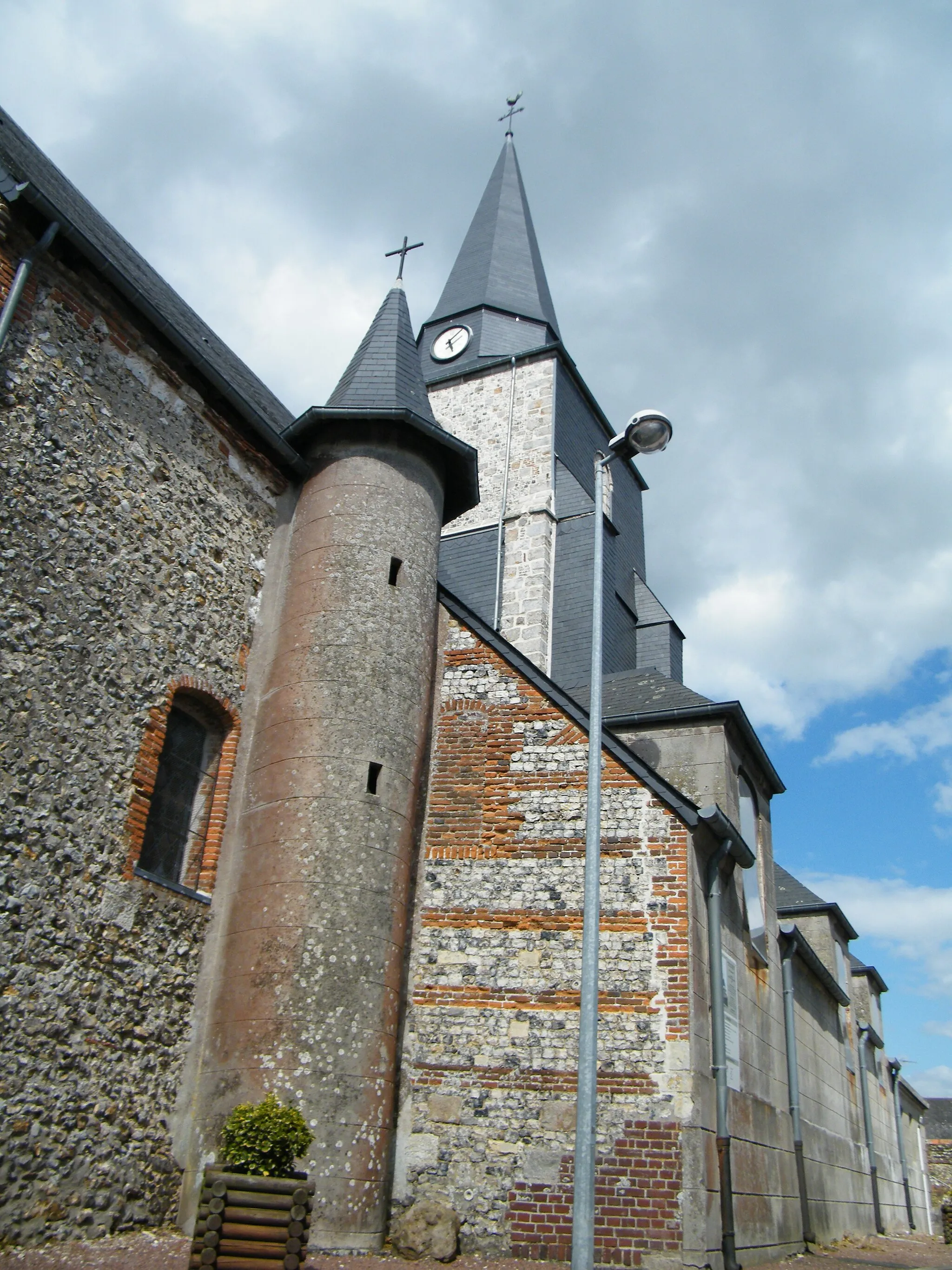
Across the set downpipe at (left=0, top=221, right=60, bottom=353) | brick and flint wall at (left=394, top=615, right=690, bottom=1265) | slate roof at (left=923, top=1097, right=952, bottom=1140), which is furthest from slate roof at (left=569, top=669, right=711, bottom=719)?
slate roof at (left=923, top=1097, right=952, bottom=1140)

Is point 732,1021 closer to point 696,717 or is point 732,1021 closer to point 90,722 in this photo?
point 696,717

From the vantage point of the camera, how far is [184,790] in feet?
29.3

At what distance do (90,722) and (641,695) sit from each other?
741 cm

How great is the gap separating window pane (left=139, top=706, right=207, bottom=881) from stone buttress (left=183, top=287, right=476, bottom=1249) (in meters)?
0.47

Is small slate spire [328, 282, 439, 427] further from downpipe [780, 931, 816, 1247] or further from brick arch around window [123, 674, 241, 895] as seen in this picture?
downpipe [780, 931, 816, 1247]

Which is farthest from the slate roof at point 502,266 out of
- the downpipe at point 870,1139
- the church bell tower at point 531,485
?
the downpipe at point 870,1139

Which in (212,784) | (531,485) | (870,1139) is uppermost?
(531,485)

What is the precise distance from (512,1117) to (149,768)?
13.6 ft

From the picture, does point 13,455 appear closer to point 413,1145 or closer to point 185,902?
point 185,902

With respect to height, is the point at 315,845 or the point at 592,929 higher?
the point at 315,845

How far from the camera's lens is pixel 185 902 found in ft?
27.5

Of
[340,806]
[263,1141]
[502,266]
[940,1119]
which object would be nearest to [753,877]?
[340,806]

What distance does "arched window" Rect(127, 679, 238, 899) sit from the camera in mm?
8203

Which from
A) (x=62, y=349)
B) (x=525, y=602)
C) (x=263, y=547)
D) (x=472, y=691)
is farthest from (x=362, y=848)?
(x=525, y=602)
